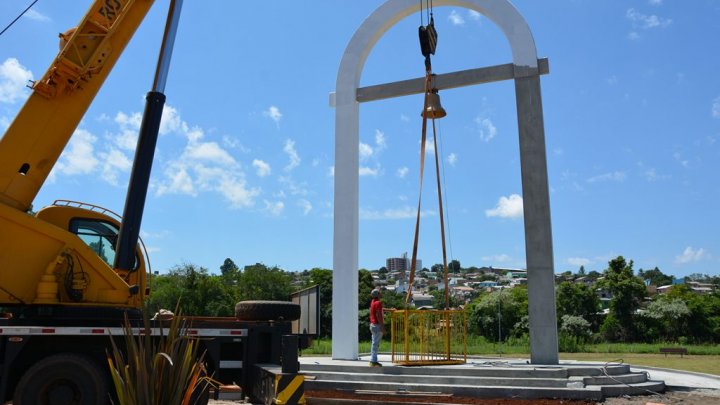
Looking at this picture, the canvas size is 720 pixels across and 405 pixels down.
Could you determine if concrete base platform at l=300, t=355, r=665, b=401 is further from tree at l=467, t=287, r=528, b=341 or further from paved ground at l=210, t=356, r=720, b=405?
tree at l=467, t=287, r=528, b=341

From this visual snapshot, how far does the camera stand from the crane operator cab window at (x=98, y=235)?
8742mm

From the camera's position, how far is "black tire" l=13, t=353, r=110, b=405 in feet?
25.2

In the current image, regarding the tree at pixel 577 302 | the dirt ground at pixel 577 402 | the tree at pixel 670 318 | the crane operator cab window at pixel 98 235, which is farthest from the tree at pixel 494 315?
the crane operator cab window at pixel 98 235

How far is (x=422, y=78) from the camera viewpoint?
14.7m

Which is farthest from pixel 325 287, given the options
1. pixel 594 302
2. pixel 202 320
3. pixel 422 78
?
pixel 202 320

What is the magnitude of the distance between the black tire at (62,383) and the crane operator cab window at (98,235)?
1.60m

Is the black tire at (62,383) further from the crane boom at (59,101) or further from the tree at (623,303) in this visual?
the tree at (623,303)

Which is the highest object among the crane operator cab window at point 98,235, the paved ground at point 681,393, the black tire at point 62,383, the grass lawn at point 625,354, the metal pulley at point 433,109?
the metal pulley at point 433,109

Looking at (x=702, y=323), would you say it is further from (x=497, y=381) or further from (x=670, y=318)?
(x=497, y=381)

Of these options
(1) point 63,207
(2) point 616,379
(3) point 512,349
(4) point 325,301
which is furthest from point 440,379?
(4) point 325,301

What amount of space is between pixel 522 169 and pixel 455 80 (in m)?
2.87

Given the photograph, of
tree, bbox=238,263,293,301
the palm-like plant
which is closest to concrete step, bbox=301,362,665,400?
the palm-like plant

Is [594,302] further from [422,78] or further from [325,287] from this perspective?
[422,78]

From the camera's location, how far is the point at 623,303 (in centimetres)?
3850
